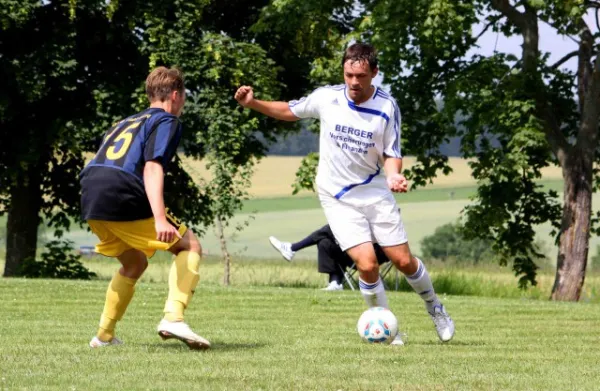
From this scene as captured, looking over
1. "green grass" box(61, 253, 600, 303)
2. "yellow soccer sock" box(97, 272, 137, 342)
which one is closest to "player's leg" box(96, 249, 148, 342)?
"yellow soccer sock" box(97, 272, 137, 342)

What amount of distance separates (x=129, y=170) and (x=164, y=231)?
1.71ft

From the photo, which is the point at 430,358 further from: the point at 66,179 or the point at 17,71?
the point at 66,179

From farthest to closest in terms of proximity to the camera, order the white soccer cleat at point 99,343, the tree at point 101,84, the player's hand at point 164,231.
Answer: the tree at point 101,84 → the white soccer cleat at point 99,343 → the player's hand at point 164,231

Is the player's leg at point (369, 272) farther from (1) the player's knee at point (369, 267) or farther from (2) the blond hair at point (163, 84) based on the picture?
(2) the blond hair at point (163, 84)

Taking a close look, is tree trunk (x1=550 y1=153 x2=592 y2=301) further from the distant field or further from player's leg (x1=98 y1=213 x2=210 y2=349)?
the distant field

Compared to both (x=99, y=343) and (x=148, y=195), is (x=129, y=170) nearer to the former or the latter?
(x=148, y=195)

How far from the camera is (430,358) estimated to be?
827 cm

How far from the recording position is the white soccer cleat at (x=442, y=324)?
9.66 meters

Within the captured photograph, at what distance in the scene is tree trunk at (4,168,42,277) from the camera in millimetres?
29406

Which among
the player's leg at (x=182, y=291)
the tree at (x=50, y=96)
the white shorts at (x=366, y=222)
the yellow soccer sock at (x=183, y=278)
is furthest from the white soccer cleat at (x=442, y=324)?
the tree at (x=50, y=96)

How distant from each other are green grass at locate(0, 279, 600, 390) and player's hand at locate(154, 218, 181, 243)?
743 millimetres

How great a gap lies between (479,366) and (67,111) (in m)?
21.4

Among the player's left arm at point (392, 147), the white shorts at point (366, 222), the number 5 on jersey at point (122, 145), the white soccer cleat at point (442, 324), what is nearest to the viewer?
the number 5 on jersey at point (122, 145)

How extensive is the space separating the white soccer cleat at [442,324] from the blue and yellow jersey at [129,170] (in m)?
2.62
